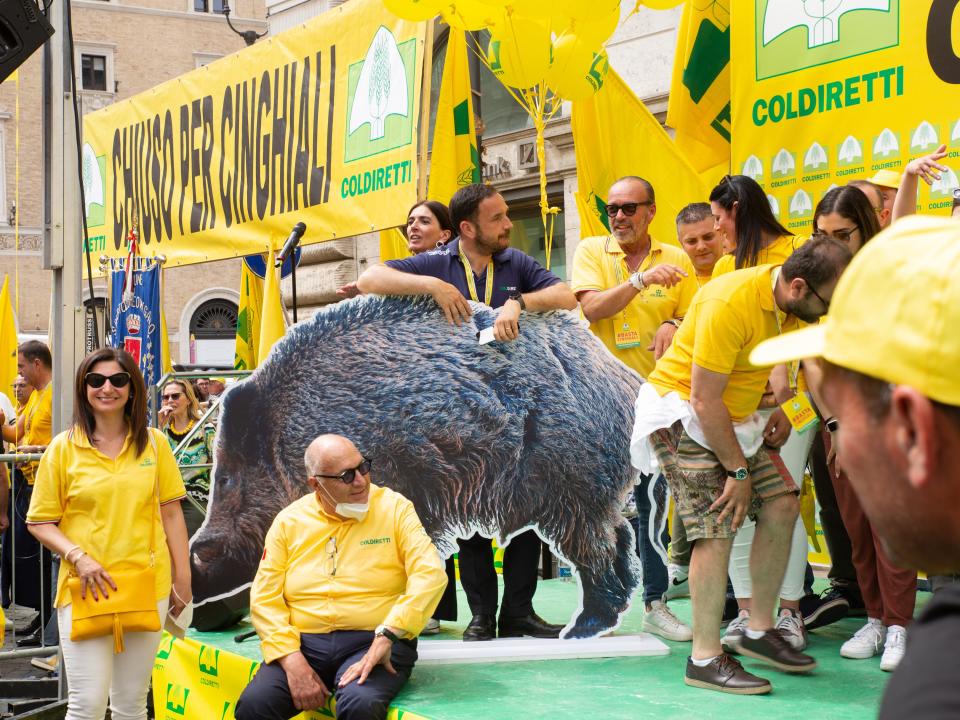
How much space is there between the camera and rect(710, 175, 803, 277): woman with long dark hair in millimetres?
4414

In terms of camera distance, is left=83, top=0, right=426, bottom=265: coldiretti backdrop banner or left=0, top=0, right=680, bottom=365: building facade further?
left=0, top=0, right=680, bottom=365: building facade

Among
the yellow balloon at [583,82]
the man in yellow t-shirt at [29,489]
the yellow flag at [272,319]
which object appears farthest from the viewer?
the man in yellow t-shirt at [29,489]

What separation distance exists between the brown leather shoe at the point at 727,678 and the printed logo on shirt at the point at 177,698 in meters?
2.40

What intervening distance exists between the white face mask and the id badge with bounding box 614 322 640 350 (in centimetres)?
150

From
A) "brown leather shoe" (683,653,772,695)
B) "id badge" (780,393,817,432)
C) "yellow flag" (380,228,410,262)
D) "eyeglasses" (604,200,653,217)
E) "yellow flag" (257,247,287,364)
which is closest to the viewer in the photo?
"brown leather shoe" (683,653,772,695)

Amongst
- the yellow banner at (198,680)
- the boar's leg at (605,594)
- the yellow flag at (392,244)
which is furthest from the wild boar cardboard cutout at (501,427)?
the yellow flag at (392,244)

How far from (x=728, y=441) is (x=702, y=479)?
0.18 meters

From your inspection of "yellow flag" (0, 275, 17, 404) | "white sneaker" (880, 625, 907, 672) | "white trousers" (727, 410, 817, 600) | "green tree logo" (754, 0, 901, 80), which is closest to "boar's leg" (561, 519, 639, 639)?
"white trousers" (727, 410, 817, 600)

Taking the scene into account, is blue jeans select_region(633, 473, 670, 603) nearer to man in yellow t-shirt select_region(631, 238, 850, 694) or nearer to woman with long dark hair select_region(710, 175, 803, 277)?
man in yellow t-shirt select_region(631, 238, 850, 694)

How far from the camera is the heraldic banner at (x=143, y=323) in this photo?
363 inches

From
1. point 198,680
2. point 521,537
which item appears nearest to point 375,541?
point 521,537

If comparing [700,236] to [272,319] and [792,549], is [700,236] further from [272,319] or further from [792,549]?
[272,319]

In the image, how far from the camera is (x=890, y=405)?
102 cm

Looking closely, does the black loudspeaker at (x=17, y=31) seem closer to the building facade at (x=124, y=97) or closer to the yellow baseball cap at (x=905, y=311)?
the yellow baseball cap at (x=905, y=311)
